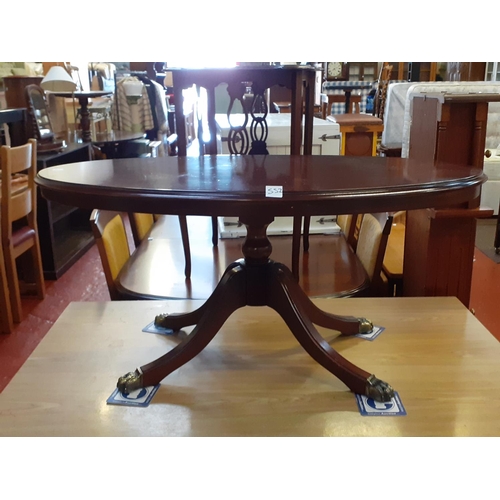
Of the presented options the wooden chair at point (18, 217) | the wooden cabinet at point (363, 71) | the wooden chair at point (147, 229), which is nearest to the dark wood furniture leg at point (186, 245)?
the wooden chair at point (147, 229)

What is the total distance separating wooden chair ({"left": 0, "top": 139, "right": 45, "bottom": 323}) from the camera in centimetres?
266

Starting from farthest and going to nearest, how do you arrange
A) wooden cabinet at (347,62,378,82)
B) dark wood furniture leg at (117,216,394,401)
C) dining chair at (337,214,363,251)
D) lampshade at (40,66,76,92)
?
wooden cabinet at (347,62,378,82) < lampshade at (40,66,76,92) < dining chair at (337,214,363,251) < dark wood furniture leg at (117,216,394,401)

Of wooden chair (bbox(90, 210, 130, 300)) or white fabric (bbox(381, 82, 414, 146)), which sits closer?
wooden chair (bbox(90, 210, 130, 300))

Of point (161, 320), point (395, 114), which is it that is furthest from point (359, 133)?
point (161, 320)

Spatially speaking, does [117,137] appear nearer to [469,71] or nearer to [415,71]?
[469,71]

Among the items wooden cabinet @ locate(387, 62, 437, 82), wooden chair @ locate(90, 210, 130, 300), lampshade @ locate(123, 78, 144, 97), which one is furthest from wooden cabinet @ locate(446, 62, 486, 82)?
wooden chair @ locate(90, 210, 130, 300)

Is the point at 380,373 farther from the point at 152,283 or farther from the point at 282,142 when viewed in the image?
the point at 282,142

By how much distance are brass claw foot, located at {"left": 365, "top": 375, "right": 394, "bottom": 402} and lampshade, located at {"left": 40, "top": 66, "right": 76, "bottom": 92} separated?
3557 millimetres

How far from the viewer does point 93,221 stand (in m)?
1.79

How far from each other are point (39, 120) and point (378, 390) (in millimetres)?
3182

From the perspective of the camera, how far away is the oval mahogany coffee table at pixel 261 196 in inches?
40.2

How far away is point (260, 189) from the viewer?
1.05 meters

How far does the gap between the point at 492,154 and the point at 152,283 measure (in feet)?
11.7

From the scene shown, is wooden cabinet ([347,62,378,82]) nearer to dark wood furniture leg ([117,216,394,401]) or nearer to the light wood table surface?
the light wood table surface
